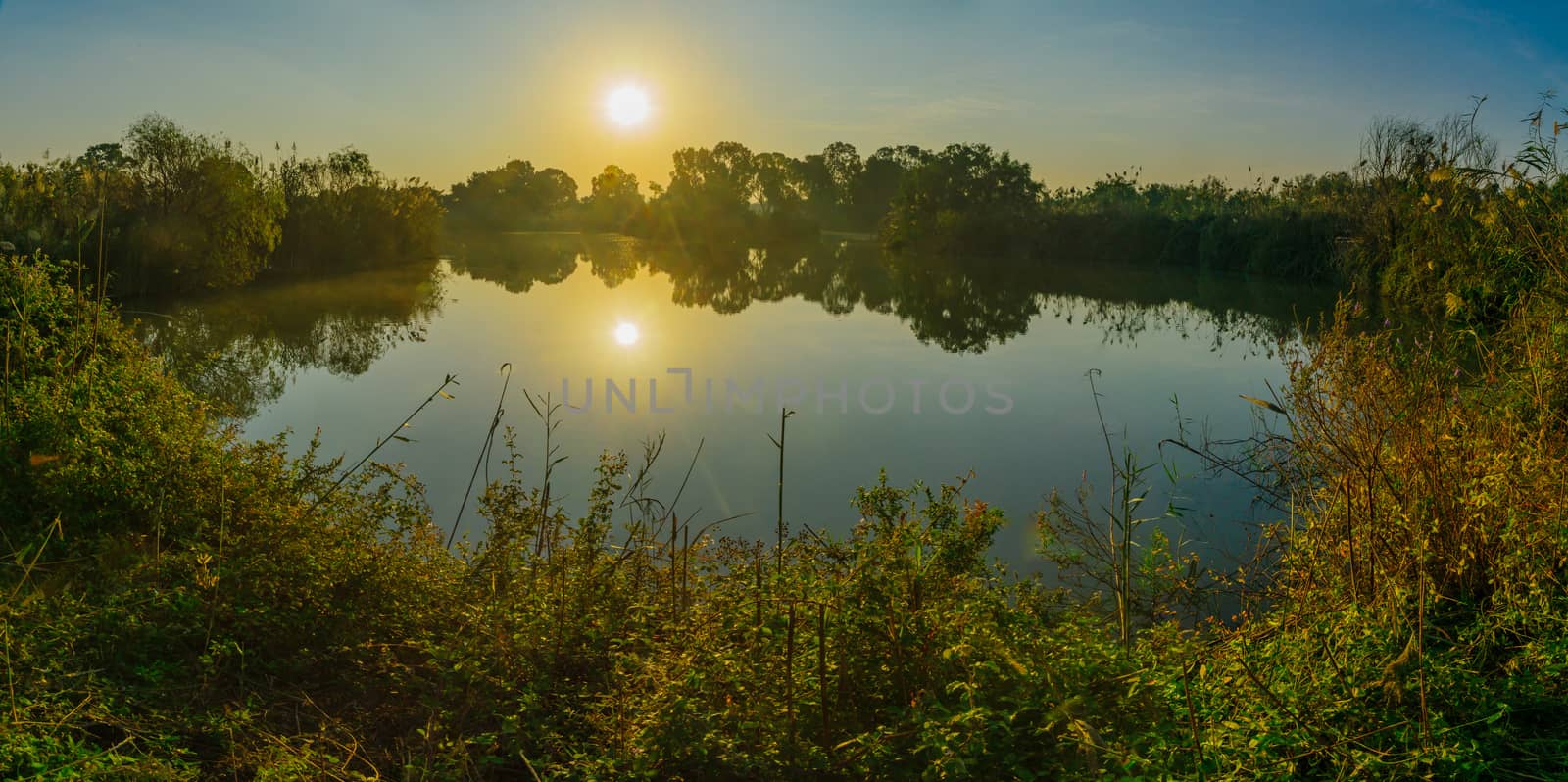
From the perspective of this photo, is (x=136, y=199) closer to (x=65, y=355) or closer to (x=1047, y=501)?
(x=65, y=355)

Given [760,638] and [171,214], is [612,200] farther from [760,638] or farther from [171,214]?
[760,638]

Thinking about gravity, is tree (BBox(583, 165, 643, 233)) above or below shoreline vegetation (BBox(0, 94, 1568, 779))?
above

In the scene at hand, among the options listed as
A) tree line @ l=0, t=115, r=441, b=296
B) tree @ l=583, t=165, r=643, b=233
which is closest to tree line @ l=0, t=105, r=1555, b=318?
tree line @ l=0, t=115, r=441, b=296

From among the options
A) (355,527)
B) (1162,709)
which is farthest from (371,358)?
(1162,709)

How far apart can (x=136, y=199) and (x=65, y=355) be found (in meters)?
17.7

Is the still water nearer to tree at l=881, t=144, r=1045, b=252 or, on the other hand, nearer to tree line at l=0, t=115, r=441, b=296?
tree line at l=0, t=115, r=441, b=296

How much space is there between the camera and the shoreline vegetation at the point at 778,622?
2.41 metres

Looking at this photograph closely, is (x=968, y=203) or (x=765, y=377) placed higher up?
(x=968, y=203)

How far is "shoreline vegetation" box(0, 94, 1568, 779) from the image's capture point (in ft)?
7.89

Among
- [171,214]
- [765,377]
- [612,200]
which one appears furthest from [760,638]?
[612,200]

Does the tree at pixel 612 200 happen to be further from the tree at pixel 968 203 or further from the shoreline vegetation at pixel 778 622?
the shoreline vegetation at pixel 778 622

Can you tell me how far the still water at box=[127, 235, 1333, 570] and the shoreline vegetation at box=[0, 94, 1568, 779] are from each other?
158 centimetres

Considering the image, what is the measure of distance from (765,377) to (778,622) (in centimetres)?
905

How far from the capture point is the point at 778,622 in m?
3.20
